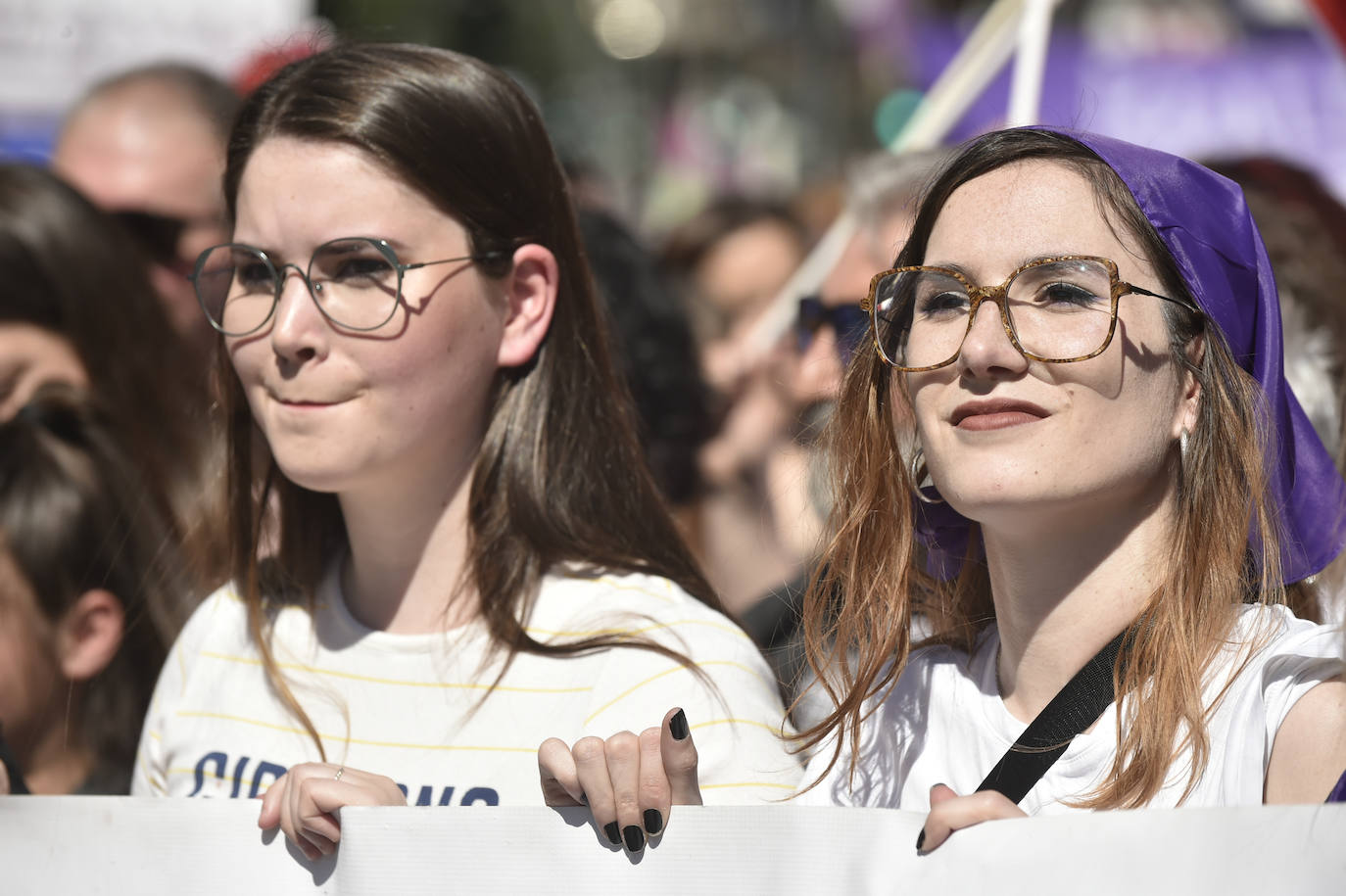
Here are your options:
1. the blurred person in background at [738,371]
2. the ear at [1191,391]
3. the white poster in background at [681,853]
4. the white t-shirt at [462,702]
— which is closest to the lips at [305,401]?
the white t-shirt at [462,702]

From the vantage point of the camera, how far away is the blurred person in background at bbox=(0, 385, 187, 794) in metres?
2.90

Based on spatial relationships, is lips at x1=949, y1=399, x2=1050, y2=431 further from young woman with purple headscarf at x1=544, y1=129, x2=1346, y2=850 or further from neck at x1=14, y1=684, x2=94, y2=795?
neck at x1=14, y1=684, x2=94, y2=795

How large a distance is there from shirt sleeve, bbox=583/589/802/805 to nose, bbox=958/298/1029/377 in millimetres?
663

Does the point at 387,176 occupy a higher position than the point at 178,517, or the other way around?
the point at 387,176

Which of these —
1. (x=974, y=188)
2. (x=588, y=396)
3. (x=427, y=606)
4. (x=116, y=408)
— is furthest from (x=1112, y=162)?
(x=116, y=408)

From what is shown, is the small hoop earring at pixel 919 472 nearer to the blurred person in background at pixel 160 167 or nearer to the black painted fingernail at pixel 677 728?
the black painted fingernail at pixel 677 728

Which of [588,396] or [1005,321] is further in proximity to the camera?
[588,396]

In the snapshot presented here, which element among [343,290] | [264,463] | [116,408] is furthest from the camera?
[116,408]

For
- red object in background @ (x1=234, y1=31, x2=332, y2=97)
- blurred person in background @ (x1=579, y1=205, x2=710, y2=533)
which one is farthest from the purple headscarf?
blurred person in background @ (x1=579, y1=205, x2=710, y2=533)

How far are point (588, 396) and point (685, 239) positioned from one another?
3764 mm

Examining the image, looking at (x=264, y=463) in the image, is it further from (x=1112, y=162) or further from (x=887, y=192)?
(x=887, y=192)

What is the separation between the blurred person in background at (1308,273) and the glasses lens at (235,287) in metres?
1.82

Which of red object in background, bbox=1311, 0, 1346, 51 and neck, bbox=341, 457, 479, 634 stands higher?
red object in background, bbox=1311, 0, 1346, 51

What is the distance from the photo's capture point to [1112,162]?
6.29 feet
